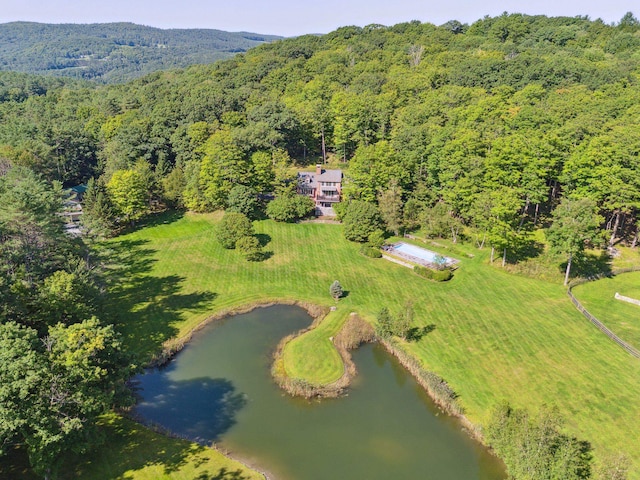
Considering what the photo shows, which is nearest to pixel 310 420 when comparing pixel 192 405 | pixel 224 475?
pixel 224 475

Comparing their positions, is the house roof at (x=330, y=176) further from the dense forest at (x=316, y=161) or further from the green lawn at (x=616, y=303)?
the green lawn at (x=616, y=303)

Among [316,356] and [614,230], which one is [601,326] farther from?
[316,356]

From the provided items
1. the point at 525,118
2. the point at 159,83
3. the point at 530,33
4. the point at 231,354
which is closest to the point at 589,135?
the point at 525,118

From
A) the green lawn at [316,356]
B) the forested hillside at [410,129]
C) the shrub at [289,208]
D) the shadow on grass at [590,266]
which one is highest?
the forested hillside at [410,129]

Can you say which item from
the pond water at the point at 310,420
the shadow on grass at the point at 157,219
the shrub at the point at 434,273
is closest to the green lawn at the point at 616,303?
the shrub at the point at 434,273

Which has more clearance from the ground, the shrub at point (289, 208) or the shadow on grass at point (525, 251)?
the shrub at point (289, 208)

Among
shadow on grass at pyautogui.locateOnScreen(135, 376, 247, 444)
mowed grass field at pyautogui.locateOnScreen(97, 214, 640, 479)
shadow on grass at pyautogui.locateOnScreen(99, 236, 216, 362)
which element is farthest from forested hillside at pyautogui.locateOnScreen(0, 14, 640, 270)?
shadow on grass at pyautogui.locateOnScreen(135, 376, 247, 444)
